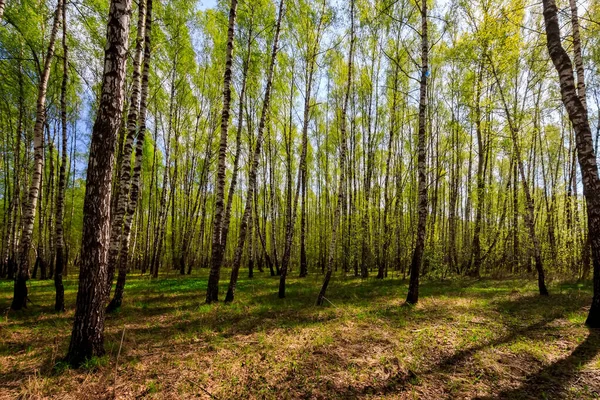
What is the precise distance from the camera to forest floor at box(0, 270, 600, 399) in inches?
156

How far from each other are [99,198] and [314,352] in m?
4.69

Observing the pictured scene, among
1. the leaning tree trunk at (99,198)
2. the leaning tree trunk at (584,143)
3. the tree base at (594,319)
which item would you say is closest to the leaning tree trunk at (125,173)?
the leaning tree trunk at (99,198)

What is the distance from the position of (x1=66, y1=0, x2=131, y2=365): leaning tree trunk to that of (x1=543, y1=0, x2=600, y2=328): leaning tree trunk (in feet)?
30.2

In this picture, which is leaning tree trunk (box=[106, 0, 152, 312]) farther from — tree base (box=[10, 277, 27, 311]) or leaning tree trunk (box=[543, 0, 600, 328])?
leaning tree trunk (box=[543, 0, 600, 328])

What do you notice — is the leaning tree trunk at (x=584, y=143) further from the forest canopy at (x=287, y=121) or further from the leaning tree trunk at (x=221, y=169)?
the leaning tree trunk at (x=221, y=169)

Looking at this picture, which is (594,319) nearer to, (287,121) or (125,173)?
(125,173)

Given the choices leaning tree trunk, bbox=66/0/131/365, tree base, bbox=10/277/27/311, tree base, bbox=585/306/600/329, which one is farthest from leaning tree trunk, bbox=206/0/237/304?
tree base, bbox=585/306/600/329

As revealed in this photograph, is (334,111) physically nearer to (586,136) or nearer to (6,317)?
(586,136)

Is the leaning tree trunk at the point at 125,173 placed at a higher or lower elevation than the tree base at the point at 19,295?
higher

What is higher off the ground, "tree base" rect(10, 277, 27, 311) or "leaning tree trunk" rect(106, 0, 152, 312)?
"leaning tree trunk" rect(106, 0, 152, 312)

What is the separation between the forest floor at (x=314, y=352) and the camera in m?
3.96

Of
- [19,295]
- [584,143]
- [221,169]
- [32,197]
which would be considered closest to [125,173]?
[221,169]

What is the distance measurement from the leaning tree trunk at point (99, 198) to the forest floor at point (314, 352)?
46 centimetres

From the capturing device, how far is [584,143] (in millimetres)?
6102
